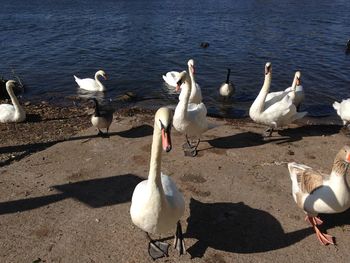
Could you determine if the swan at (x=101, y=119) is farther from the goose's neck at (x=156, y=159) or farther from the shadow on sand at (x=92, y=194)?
the goose's neck at (x=156, y=159)

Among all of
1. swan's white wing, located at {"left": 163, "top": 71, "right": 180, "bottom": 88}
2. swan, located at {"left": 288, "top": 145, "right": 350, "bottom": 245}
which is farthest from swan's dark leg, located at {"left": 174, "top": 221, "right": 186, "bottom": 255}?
swan's white wing, located at {"left": 163, "top": 71, "right": 180, "bottom": 88}

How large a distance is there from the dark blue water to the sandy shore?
525 centimetres

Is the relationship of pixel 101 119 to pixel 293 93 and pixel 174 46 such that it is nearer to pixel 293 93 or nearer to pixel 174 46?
pixel 293 93

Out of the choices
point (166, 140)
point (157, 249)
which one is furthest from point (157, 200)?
point (157, 249)

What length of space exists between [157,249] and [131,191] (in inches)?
80.9

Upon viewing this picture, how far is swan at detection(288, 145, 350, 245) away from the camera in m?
6.70

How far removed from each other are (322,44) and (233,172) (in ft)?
62.3

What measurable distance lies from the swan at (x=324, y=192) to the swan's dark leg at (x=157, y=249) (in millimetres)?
2714

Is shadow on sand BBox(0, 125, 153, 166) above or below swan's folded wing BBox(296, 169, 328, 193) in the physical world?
below

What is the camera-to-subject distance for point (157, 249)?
674 cm

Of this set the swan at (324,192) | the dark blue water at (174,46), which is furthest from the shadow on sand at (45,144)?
the swan at (324,192)

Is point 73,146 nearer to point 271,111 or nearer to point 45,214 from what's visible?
point 45,214

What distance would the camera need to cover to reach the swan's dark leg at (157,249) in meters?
6.67

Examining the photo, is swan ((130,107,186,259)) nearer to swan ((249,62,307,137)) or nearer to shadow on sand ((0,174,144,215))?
shadow on sand ((0,174,144,215))
